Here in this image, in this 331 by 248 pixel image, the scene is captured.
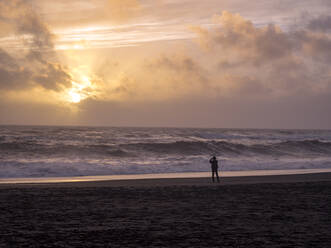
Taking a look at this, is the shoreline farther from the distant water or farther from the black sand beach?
the distant water

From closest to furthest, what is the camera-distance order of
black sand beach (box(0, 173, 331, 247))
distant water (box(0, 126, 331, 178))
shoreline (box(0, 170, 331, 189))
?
black sand beach (box(0, 173, 331, 247))
shoreline (box(0, 170, 331, 189))
distant water (box(0, 126, 331, 178))

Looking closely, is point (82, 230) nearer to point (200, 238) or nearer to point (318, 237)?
point (200, 238)

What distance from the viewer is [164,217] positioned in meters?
10.4

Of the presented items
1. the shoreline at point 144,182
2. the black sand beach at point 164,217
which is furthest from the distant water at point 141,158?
the black sand beach at point 164,217

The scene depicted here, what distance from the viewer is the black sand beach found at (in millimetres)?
7988

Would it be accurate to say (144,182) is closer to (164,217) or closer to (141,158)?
(164,217)

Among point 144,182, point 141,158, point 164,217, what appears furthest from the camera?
point 141,158

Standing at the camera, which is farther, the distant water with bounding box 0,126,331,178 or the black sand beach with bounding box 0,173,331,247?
the distant water with bounding box 0,126,331,178

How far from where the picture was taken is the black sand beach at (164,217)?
26.2 ft

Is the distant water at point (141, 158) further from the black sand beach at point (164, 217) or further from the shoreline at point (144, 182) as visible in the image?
the black sand beach at point (164, 217)

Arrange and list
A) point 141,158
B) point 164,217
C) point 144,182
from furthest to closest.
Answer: point 141,158 < point 144,182 < point 164,217

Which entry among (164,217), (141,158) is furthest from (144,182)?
(141,158)

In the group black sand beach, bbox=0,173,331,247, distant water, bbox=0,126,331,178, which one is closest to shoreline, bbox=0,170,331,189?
black sand beach, bbox=0,173,331,247

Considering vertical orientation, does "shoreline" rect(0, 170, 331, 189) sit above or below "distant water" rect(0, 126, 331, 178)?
below
